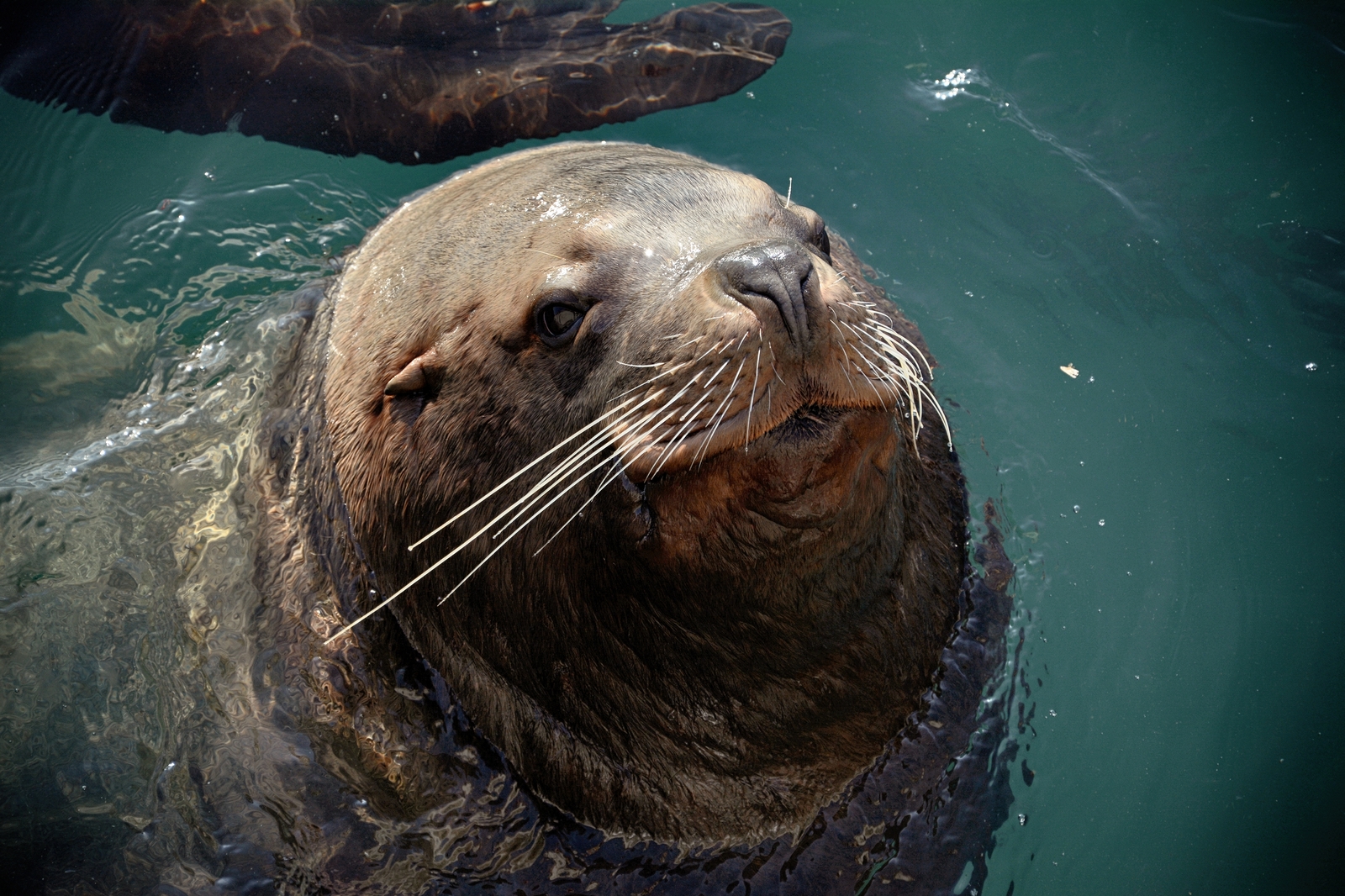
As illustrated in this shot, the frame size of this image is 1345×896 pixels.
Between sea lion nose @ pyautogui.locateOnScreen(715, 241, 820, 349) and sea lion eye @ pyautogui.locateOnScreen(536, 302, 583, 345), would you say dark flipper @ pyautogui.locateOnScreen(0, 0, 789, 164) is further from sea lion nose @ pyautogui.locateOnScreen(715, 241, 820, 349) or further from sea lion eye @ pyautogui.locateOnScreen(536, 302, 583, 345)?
sea lion nose @ pyautogui.locateOnScreen(715, 241, 820, 349)

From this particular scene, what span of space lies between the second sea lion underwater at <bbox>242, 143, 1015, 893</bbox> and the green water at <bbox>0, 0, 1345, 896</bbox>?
34.7 inches

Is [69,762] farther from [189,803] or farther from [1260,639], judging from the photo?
[1260,639]

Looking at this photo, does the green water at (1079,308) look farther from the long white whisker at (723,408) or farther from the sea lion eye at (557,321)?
the long white whisker at (723,408)

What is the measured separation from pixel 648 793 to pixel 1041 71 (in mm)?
5376

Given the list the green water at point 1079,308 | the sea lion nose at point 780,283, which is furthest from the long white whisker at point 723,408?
the green water at point 1079,308

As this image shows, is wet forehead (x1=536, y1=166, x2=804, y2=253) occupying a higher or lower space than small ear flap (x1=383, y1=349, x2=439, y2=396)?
higher

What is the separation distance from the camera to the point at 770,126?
20.6ft

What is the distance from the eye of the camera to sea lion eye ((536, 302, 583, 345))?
258cm

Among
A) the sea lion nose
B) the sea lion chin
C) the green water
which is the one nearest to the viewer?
the sea lion nose

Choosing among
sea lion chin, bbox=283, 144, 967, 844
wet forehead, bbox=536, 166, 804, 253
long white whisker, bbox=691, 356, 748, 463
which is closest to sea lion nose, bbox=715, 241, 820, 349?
sea lion chin, bbox=283, 144, 967, 844

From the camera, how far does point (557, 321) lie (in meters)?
2.60

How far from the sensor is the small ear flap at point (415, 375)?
2922 millimetres

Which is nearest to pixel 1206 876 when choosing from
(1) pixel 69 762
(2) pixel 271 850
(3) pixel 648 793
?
(3) pixel 648 793

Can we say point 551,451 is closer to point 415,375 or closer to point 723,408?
point 723,408
